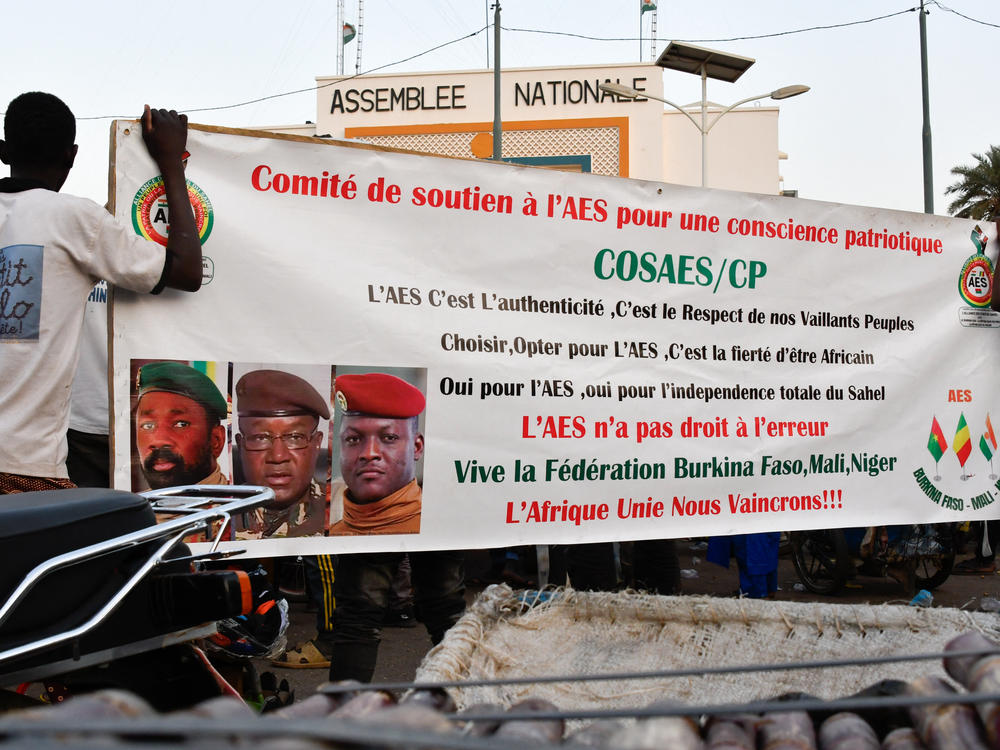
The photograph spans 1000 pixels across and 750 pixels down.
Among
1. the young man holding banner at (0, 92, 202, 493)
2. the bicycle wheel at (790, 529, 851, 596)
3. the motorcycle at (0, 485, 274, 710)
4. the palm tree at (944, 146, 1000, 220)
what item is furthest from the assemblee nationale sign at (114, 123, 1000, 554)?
the palm tree at (944, 146, 1000, 220)

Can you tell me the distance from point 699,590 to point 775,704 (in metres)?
6.74

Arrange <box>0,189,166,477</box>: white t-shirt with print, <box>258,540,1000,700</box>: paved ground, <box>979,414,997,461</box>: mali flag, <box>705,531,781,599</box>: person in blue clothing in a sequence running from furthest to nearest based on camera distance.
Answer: <box>705,531,781,599</box>: person in blue clothing
<box>258,540,1000,700</box>: paved ground
<box>979,414,997,461</box>: mali flag
<box>0,189,166,477</box>: white t-shirt with print

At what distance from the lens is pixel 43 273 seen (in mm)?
2676

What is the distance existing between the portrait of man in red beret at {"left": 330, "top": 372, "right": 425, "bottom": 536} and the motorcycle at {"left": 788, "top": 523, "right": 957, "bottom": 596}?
4.51 m

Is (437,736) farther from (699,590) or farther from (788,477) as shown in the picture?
(699,590)

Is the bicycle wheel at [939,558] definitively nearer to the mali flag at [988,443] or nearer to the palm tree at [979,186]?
the mali flag at [988,443]

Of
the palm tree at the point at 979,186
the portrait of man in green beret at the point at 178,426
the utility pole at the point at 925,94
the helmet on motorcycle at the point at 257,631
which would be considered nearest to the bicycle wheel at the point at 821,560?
the helmet on motorcycle at the point at 257,631

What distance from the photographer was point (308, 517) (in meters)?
3.31

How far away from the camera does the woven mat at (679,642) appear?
263 cm

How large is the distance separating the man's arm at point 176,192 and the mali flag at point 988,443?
3650 millimetres

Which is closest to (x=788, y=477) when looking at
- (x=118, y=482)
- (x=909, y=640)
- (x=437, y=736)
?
(x=909, y=640)

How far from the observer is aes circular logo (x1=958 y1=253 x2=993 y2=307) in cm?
466

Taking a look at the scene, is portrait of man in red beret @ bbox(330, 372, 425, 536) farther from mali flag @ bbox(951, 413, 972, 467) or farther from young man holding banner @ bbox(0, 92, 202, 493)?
mali flag @ bbox(951, 413, 972, 467)

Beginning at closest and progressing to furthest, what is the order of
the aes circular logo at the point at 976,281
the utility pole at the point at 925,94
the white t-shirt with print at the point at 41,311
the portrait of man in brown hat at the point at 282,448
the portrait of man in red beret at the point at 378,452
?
the white t-shirt with print at the point at 41,311
the portrait of man in brown hat at the point at 282,448
the portrait of man in red beret at the point at 378,452
the aes circular logo at the point at 976,281
the utility pole at the point at 925,94
